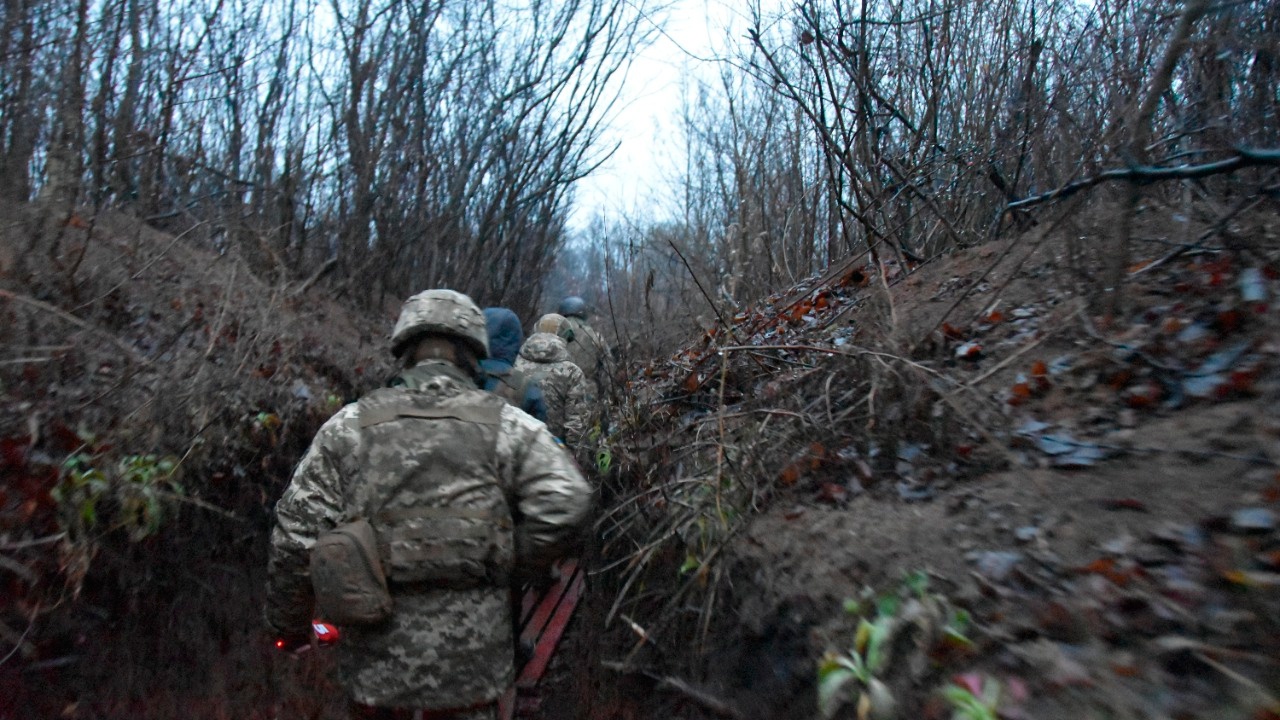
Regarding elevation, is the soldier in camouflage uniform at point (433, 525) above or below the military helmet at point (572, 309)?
below

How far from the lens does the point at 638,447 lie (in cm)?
500

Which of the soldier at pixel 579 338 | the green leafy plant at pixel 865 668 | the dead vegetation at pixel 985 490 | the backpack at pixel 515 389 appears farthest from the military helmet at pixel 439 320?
the soldier at pixel 579 338

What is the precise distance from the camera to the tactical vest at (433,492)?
11.0ft

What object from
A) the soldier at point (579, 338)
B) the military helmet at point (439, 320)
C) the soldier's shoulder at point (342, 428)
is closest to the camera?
the soldier's shoulder at point (342, 428)

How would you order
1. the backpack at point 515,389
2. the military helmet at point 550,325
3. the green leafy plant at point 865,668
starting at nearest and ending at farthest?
1. the green leafy plant at point 865,668
2. the backpack at point 515,389
3. the military helmet at point 550,325

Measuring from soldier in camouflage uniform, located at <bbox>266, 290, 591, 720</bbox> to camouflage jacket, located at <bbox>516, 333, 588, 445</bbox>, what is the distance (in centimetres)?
357

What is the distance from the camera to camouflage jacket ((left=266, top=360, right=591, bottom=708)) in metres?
3.35

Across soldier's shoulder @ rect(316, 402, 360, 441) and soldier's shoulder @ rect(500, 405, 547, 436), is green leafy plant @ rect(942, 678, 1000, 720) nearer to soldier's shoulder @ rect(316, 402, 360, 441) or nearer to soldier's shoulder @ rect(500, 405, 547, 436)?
soldier's shoulder @ rect(500, 405, 547, 436)

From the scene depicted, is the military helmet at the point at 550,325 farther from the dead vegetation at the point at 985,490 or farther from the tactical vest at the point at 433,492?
the tactical vest at the point at 433,492

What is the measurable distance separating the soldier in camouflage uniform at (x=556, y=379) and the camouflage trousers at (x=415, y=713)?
3.77 meters

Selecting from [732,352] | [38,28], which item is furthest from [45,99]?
[732,352]

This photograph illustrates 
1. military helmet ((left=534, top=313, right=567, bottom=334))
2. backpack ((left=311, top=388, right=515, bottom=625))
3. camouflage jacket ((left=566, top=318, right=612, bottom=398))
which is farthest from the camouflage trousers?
military helmet ((left=534, top=313, right=567, bottom=334))

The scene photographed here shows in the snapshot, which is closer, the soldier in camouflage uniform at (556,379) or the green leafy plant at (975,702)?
the green leafy plant at (975,702)

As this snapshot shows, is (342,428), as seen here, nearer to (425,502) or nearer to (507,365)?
(425,502)
